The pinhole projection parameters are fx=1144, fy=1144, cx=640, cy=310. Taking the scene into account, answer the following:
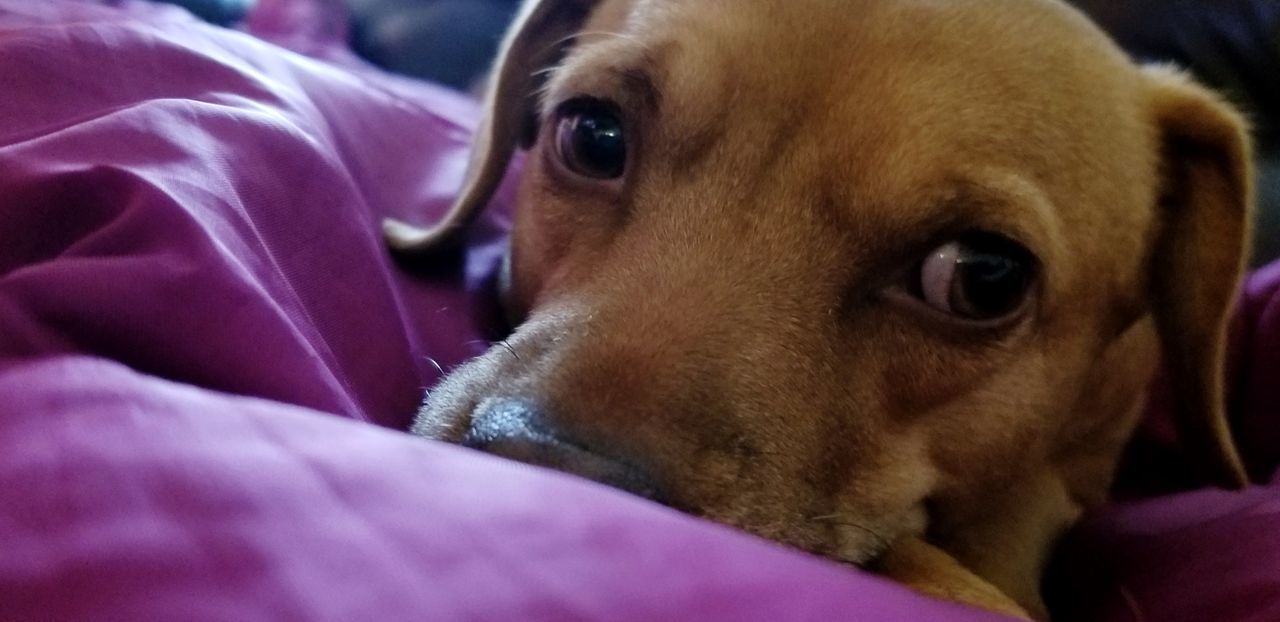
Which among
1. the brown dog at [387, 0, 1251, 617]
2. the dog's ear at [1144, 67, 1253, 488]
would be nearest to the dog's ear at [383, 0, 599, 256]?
the brown dog at [387, 0, 1251, 617]

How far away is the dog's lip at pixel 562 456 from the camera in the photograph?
1002 millimetres

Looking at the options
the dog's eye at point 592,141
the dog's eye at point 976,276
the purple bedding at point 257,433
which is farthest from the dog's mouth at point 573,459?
the dog's eye at point 592,141

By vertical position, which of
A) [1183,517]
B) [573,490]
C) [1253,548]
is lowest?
[1183,517]

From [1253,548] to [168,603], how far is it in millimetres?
1024

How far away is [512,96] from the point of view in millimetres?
1784

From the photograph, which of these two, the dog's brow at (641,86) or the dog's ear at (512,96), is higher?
the dog's brow at (641,86)

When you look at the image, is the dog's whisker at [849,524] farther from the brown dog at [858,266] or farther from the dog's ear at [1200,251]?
the dog's ear at [1200,251]

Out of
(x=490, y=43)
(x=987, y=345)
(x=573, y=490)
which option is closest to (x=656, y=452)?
(x=573, y=490)

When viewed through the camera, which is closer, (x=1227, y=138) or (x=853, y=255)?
(x=853, y=255)

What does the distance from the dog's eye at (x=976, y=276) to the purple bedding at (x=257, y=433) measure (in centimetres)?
35

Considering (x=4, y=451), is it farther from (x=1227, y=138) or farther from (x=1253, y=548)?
(x=1227, y=138)

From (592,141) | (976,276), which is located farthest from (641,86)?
(976,276)

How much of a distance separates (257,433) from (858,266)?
763 millimetres

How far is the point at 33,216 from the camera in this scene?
959 mm
